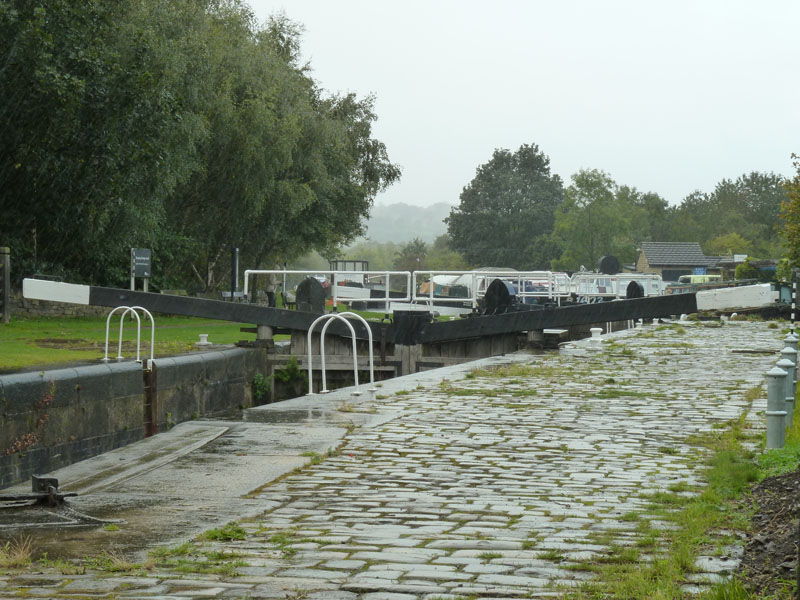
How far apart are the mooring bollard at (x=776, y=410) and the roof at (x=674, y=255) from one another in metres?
100

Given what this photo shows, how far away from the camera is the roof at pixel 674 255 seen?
107m

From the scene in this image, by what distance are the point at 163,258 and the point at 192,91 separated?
22.3 ft

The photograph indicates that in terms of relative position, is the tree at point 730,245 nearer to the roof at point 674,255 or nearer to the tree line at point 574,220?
the tree line at point 574,220

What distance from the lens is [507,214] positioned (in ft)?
391

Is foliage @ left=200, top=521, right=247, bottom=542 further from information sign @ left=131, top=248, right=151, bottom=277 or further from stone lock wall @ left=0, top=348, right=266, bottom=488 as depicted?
information sign @ left=131, top=248, right=151, bottom=277

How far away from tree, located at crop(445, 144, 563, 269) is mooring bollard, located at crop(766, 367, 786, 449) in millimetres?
106646

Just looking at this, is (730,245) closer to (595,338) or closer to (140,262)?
(595,338)

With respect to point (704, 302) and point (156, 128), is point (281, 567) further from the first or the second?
point (156, 128)

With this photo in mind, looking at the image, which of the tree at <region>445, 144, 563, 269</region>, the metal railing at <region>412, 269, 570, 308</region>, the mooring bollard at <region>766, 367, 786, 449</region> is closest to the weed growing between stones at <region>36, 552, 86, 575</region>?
the mooring bollard at <region>766, 367, 786, 449</region>

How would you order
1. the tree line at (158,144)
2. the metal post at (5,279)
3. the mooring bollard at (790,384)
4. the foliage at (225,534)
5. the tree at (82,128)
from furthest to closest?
1. the tree line at (158,144)
2. the tree at (82,128)
3. the metal post at (5,279)
4. the mooring bollard at (790,384)
5. the foliage at (225,534)

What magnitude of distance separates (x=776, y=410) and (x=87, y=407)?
944cm

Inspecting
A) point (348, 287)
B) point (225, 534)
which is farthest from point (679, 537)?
point (348, 287)

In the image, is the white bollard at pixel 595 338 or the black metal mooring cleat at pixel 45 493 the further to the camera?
the white bollard at pixel 595 338

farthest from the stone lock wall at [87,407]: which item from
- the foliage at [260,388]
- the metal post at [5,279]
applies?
the metal post at [5,279]
